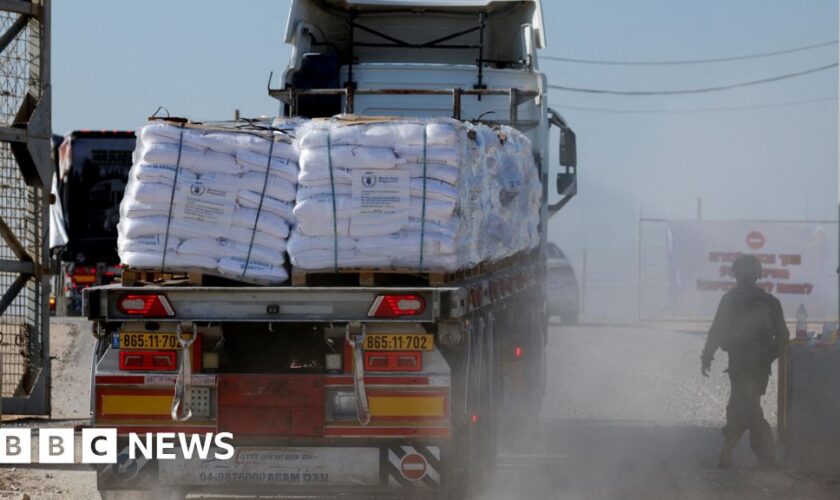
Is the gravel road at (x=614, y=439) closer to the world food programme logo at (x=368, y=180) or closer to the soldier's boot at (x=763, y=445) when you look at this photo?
the soldier's boot at (x=763, y=445)

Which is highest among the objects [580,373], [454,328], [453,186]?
[453,186]

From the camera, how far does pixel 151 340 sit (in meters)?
8.91

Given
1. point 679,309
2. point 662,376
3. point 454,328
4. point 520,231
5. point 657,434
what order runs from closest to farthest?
point 454,328 → point 520,231 → point 657,434 → point 662,376 → point 679,309

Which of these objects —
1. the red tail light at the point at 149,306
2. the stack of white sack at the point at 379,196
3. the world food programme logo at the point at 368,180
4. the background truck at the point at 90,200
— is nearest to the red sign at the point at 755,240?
the background truck at the point at 90,200

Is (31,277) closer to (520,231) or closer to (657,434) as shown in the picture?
(520,231)

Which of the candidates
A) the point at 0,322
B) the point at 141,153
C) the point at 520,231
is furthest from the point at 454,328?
the point at 0,322

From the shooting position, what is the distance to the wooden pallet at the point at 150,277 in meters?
8.97

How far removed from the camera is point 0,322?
48.3 feet

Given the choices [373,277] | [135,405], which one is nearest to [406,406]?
[373,277]

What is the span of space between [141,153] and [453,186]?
71.3 inches

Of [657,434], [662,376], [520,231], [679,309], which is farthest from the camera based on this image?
[679,309]

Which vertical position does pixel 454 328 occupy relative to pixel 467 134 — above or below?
below

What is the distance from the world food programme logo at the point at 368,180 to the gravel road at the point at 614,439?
2.66m

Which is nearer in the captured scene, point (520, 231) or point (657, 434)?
point (520, 231)
